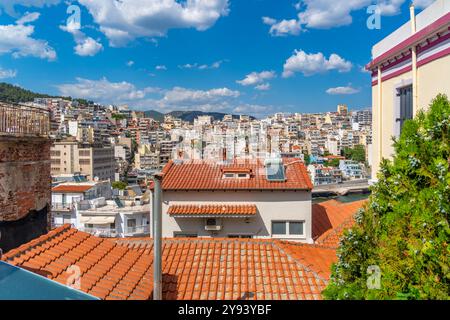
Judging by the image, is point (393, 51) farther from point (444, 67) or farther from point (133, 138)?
point (133, 138)

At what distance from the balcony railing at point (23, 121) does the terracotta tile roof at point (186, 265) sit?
225 centimetres

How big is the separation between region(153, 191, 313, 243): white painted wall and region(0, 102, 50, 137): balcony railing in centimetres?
425

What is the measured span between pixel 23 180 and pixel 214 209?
5.24 meters

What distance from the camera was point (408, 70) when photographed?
561 centimetres

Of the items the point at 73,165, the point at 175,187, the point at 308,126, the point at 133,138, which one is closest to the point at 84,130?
the point at 133,138

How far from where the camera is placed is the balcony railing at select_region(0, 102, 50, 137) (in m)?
6.05

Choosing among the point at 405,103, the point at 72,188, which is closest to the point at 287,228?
the point at 405,103

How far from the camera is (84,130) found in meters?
101

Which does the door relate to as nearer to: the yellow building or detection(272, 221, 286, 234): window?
the yellow building

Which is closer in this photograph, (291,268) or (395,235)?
(395,235)

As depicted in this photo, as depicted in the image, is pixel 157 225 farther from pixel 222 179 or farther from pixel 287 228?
pixel 287 228

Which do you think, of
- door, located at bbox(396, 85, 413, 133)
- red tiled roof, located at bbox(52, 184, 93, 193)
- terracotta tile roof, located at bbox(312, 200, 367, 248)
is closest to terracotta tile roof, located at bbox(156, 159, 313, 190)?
terracotta tile roof, located at bbox(312, 200, 367, 248)

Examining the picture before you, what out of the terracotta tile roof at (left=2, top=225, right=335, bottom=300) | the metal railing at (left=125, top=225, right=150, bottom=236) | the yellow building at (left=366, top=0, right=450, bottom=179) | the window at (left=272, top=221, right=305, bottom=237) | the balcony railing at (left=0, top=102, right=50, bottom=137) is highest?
the yellow building at (left=366, top=0, right=450, bottom=179)
